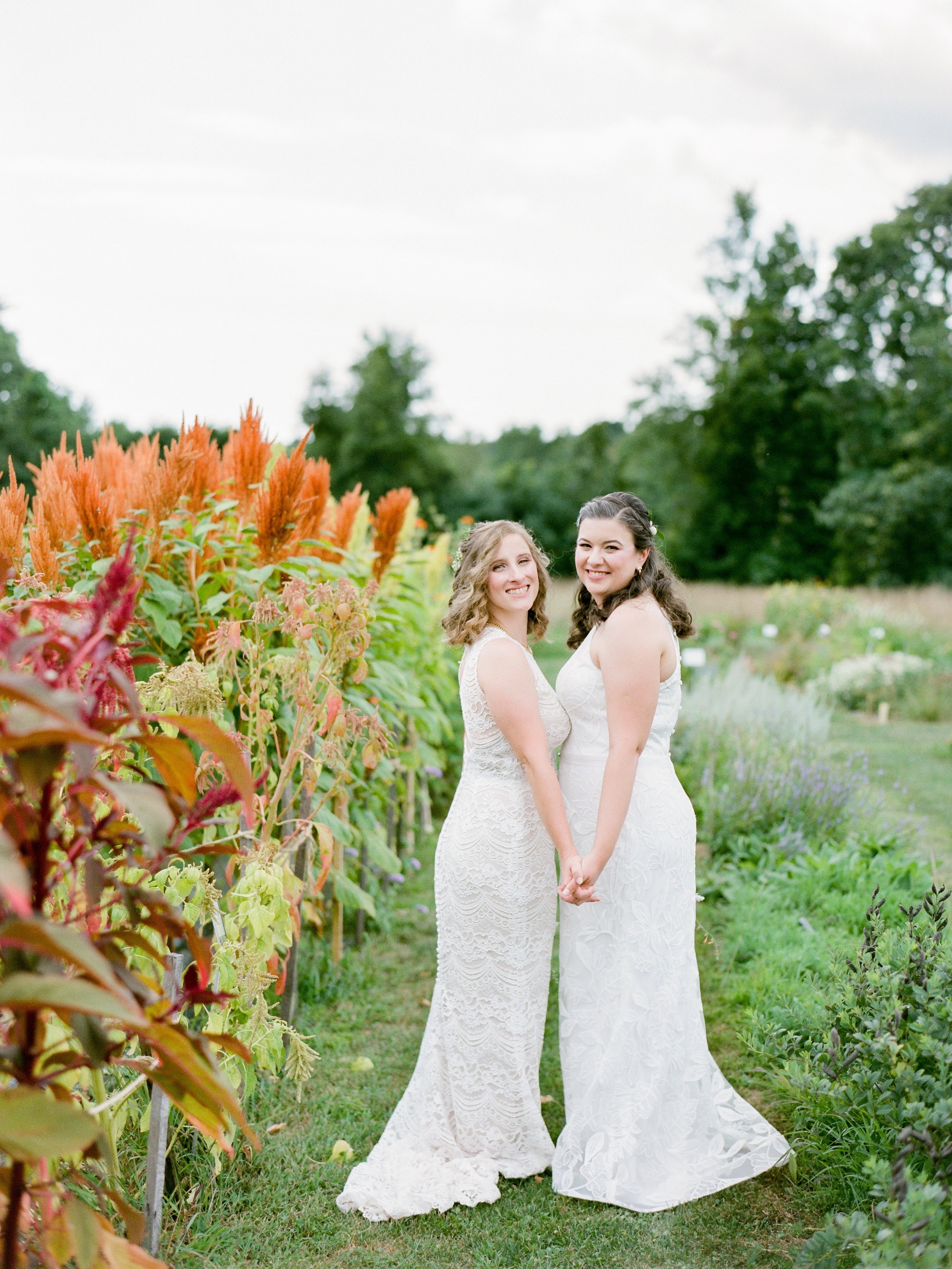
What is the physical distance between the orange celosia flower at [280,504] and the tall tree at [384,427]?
2698cm

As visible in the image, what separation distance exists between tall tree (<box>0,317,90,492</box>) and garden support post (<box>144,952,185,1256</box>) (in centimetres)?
2366

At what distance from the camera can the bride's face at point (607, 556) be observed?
110 inches

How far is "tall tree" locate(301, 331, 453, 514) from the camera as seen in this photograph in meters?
31.0

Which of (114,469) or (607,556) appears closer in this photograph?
(607,556)

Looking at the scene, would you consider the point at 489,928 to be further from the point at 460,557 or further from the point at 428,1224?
the point at 460,557

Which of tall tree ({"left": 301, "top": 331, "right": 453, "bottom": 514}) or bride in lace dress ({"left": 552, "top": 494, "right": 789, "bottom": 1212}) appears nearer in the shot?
bride in lace dress ({"left": 552, "top": 494, "right": 789, "bottom": 1212})

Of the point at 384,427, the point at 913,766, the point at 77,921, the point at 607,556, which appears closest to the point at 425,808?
the point at 607,556

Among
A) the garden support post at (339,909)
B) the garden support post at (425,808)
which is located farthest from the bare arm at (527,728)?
the garden support post at (425,808)

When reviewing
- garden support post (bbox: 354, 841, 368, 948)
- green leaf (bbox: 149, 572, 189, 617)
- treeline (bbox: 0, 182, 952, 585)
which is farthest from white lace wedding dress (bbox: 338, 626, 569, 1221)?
treeline (bbox: 0, 182, 952, 585)

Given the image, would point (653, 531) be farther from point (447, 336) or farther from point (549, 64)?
point (447, 336)

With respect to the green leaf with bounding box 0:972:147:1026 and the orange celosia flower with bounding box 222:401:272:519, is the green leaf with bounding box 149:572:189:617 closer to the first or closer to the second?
the orange celosia flower with bounding box 222:401:272:519

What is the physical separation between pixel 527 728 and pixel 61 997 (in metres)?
1.83

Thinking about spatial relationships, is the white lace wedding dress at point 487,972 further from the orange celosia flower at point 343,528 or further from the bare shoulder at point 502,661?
the orange celosia flower at point 343,528

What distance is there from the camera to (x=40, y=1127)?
3.24ft
